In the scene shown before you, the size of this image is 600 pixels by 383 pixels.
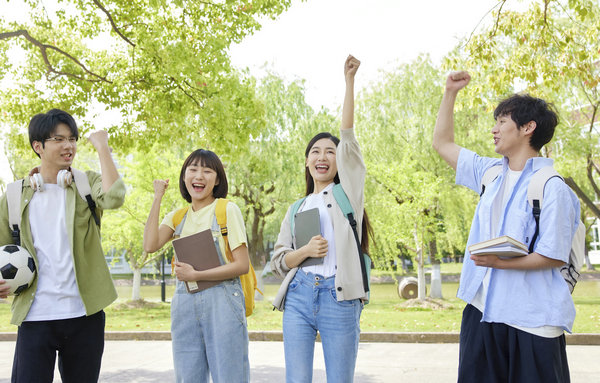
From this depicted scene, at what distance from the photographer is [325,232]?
135 inches

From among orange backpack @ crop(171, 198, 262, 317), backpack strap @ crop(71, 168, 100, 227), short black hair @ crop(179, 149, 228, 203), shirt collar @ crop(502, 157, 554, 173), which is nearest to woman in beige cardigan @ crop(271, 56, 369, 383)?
orange backpack @ crop(171, 198, 262, 317)

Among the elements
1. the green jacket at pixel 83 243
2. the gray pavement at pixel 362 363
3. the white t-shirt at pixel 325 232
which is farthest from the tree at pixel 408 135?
the green jacket at pixel 83 243

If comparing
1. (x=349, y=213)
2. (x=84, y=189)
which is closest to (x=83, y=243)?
(x=84, y=189)

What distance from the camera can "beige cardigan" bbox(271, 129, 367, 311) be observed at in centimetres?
323

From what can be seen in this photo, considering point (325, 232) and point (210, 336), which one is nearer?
point (210, 336)

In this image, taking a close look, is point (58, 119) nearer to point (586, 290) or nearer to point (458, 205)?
point (458, 205)

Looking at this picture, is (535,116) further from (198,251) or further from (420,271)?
(420,271)

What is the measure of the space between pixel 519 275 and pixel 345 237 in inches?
40.4

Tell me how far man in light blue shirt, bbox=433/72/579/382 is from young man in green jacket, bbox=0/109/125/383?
191 centimetres

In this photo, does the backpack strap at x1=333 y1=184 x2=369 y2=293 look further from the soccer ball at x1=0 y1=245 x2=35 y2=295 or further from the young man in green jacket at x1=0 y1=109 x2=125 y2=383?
the soccer ball at x1=0 y1=245 x2=35 y2=295

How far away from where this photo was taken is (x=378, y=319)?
1207cm

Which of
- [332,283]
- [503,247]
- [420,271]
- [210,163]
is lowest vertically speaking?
[420,271]

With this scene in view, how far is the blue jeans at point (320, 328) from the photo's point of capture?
10.5 ft

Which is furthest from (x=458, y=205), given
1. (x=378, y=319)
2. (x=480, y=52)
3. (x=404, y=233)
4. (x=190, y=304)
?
(x=190, y=304)
